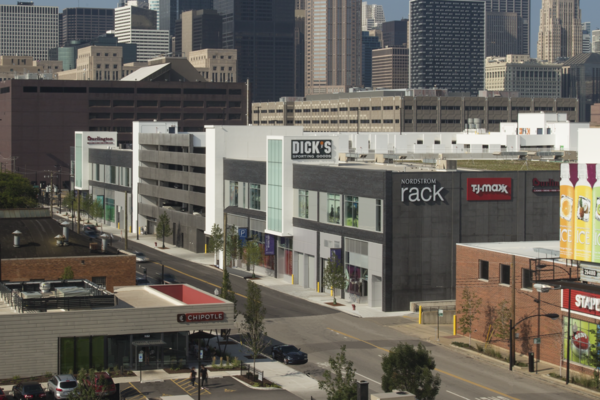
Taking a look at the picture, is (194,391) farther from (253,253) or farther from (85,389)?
(253,253)

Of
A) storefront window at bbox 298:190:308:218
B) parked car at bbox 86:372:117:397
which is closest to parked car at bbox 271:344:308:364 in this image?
parked car at bbox 86:372:117:397

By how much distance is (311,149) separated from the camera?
8931cm

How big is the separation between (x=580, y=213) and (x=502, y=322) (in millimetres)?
9236

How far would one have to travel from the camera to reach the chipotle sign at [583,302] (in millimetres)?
51250

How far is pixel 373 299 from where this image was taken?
7519 centimetres

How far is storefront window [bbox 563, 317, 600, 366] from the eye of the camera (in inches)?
2046

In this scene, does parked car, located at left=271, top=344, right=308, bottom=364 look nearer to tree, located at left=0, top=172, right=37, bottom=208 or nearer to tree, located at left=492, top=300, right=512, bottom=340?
tree, located at left=492, top=300, right=512, bottom=340

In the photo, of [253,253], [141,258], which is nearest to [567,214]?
[253,253]

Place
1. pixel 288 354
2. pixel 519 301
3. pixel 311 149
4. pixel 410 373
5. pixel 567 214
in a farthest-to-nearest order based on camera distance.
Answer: pixel 311 149 → pixel 519 301 → pixel 288 354 → pixel 567 214 → pixel 410 373

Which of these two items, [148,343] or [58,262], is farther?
[58,262]

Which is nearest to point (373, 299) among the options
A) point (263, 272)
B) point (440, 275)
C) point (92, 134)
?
point (440, 275)

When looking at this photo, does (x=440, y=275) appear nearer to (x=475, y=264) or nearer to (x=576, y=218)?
(x=475, y=264)

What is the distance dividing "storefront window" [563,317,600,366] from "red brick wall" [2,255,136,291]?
32.5 m

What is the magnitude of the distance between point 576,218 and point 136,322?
2691cm
